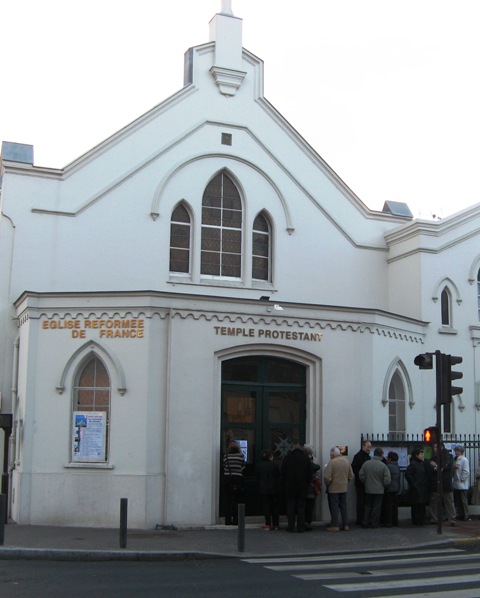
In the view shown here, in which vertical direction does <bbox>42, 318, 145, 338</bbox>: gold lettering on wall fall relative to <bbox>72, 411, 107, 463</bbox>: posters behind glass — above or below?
above

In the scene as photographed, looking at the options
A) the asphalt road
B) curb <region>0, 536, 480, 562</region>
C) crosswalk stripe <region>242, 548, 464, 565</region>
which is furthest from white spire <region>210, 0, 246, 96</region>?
the asphalt road

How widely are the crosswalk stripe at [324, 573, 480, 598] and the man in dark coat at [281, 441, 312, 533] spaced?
5.30 metres

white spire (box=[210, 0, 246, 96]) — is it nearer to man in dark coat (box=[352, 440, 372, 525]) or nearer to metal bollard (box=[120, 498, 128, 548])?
man in dark coat (box=[352, 440, 372, 525])

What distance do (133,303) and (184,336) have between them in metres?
1.28

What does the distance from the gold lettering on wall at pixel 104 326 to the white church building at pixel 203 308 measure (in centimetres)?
4

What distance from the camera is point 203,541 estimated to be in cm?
1519

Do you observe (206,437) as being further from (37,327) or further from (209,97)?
(209,97)

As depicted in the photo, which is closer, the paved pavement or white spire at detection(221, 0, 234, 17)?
the paved pavement

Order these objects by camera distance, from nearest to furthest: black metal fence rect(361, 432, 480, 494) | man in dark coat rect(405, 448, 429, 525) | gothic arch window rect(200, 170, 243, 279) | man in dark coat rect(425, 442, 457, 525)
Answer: man in dark coat rect(405, 448, 429, 525) → man in dark coat rect(425, 442, 457, 525) → black metal fence rect(361, 432, 480, 494) → gothic arch window rect(200, 170, 243, 279)

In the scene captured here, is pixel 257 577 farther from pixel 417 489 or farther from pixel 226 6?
pixel 226 6

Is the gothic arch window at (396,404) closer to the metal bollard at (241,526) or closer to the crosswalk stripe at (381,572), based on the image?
the metal bollard at (241,526)

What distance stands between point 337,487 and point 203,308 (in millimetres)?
4664

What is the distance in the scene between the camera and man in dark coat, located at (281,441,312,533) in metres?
16.8

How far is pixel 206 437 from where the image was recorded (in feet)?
58.3
